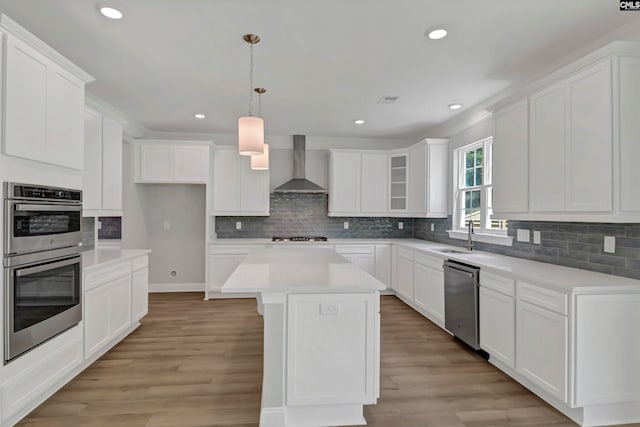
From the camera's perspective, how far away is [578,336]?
2008 mm

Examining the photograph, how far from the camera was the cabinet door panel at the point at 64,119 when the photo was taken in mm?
2188

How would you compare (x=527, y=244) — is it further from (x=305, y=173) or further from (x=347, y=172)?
(x=305, y=173)

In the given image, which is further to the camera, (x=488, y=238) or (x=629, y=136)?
(x=488, y=238)

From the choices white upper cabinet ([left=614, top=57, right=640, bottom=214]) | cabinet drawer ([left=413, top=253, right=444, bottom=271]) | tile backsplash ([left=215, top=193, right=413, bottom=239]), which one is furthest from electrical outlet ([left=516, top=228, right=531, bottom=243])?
tile backsplash ([left=215, top=193, right=413, bottom=239])

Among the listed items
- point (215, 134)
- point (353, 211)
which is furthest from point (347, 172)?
point (215, 134)

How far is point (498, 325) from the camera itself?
2662 millimetres

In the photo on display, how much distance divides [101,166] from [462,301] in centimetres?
394

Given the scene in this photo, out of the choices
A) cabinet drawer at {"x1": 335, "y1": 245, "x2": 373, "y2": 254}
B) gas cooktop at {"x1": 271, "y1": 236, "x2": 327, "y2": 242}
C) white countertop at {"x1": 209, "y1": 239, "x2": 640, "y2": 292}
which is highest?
gas cooktop at {"x1": 271, "y1": 236, "x2": 327, "y2": 242}

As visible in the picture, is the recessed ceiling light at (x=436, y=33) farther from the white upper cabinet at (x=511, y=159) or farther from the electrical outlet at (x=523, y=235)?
the electrical outlet at (x=523, y=235)

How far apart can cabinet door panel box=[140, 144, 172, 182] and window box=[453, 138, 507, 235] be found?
428 cm

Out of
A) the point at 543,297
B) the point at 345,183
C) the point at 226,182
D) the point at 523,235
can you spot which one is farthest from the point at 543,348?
the point at 226,182

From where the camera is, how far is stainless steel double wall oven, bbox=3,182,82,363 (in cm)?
188

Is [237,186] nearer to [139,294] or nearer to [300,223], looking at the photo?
[300,223]

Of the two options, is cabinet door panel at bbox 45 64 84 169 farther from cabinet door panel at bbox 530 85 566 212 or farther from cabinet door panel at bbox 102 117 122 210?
cabinet door panel at bbox 530 85 566 212
